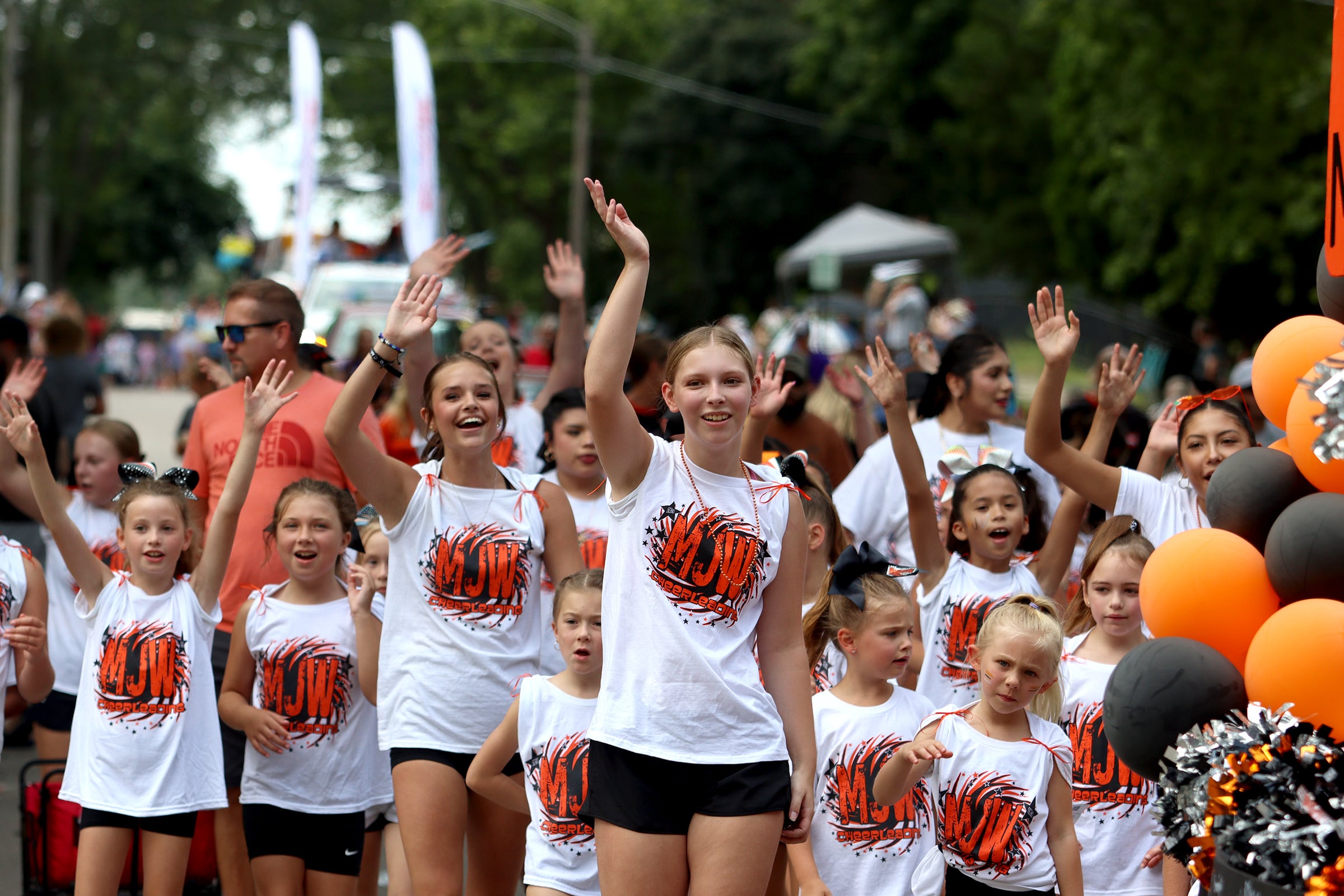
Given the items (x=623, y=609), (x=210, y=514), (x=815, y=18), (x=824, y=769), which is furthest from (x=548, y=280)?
(x=815, y=18)

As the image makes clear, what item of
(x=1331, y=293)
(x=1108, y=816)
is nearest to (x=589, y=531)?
(x=1108, y=816)

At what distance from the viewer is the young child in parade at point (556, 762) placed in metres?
4.41

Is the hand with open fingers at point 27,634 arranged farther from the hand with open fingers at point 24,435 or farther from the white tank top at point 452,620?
the white tank top at point 452,620

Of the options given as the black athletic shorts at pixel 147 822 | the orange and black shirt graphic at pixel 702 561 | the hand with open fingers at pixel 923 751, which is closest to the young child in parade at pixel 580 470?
the black athletic shorts at pixel 147 822

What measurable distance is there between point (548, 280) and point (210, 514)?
1989 millimetres

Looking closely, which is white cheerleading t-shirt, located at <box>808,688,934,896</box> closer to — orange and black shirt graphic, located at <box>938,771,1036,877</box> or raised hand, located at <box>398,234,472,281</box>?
orange and black shirt graphic, located at <box>938,771,1036,877</box>

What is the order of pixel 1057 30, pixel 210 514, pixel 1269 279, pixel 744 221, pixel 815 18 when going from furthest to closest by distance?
1. pixel 744 221
2. pixel 815 18
3. pixel 1057 30
4. pixel 1269 279
5. pixel 210 514

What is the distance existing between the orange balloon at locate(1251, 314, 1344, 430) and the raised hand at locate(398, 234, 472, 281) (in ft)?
9.21

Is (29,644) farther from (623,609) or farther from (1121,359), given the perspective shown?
(1121,359)

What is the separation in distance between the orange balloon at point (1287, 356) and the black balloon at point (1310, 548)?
325 millimetres

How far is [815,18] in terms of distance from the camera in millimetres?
40219

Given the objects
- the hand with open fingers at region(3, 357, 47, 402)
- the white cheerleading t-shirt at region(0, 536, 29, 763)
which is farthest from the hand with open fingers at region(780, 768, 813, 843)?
the hand with open fingers at region(3, 357, 47, 402)

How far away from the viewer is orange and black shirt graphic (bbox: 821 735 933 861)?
14.8 feet

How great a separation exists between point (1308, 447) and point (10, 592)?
13.8 ft
